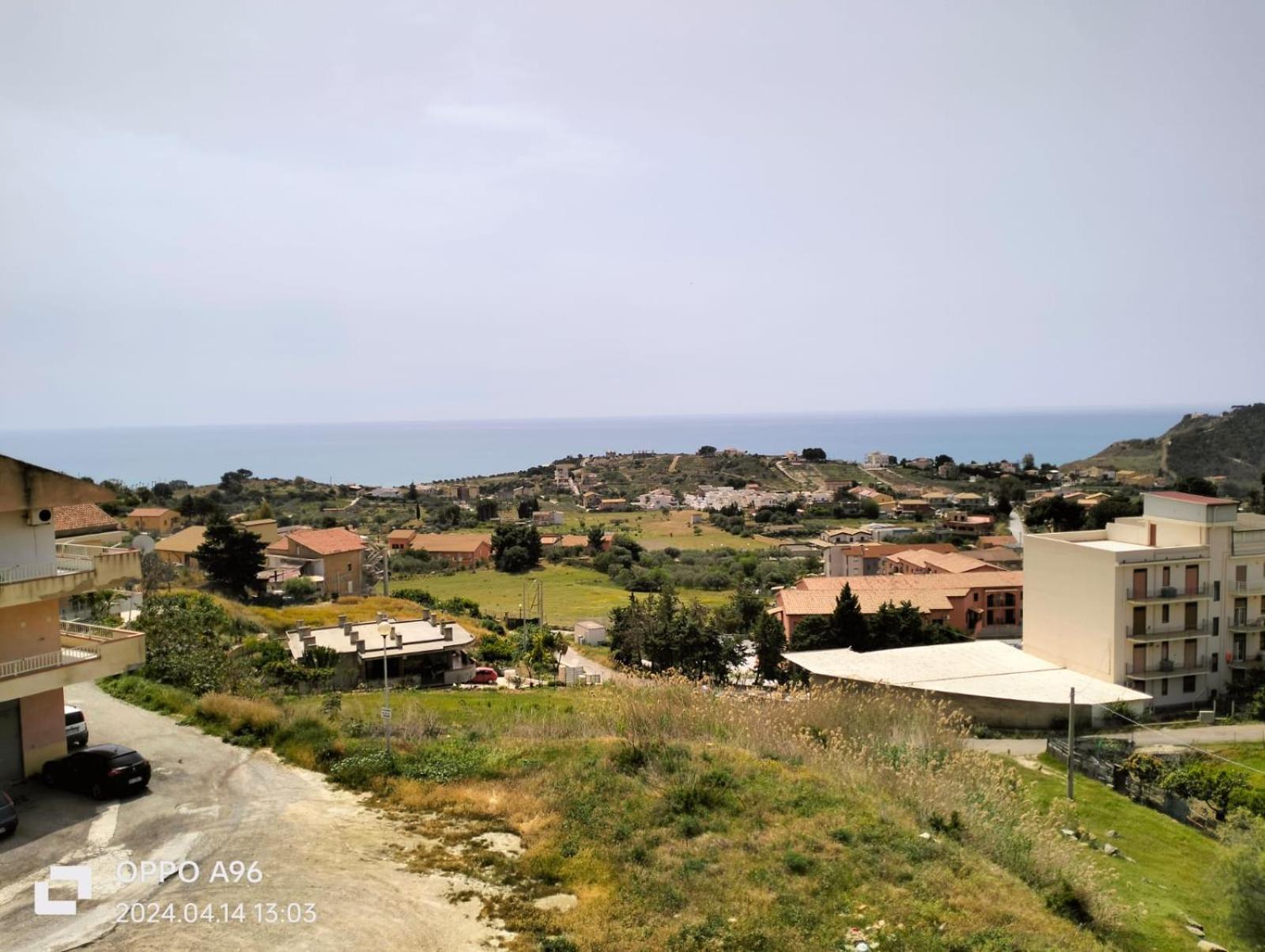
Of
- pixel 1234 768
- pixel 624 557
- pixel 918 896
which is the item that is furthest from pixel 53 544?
pixel 624 557

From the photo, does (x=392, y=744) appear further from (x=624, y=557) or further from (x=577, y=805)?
(x=624, y=557)

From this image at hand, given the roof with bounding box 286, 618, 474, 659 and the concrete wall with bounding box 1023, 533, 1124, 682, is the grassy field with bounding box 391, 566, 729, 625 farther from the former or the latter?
the concrete wall with bounding box 1023, 533, 1124, 682

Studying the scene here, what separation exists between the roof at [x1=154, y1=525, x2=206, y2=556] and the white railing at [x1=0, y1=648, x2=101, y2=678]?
1434 inches

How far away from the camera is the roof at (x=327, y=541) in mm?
48938

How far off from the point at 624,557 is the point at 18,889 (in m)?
56.3

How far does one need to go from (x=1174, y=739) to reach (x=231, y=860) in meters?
25.6

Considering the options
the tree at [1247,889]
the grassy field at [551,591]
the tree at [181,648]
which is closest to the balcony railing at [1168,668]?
the tree at [1247,889]

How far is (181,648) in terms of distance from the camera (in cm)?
1953

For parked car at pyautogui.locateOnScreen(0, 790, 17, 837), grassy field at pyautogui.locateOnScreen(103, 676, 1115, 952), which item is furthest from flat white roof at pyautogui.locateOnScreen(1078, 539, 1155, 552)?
parked car at pyautogui.locateOnScreen(0, 790, 17, 837)

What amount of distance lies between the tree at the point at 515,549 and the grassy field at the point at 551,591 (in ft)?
3.46

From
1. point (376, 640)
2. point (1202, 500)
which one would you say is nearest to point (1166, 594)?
point (1202, 500)

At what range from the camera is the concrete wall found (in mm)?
28984

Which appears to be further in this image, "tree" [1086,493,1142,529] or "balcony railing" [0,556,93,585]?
"tree" [1086,493,1142,529]

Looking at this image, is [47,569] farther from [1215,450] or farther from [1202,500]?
[1215,450]
